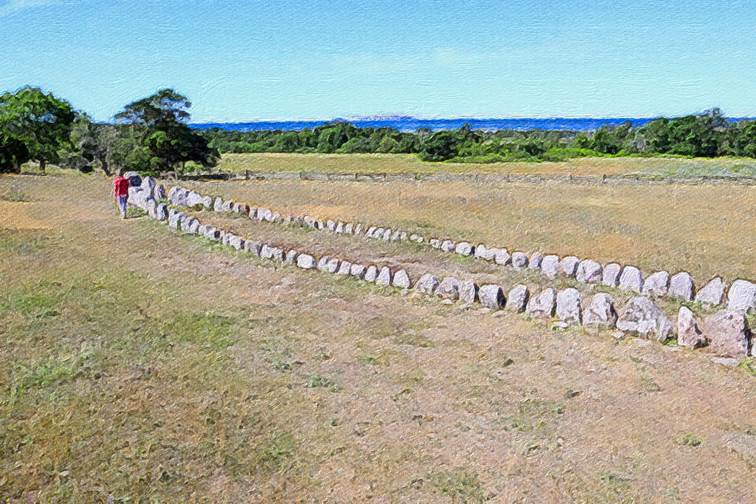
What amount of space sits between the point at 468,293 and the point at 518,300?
853 mm

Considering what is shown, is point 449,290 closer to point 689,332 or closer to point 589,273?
point 589,273

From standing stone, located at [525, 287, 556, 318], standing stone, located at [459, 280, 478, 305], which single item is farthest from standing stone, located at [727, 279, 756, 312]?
standing stone, located at [459, 280, 478, 305]

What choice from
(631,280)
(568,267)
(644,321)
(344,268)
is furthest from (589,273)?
(344,268)

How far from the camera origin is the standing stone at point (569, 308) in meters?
10.2

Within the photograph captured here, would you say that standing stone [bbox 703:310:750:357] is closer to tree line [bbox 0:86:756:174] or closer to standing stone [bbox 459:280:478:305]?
standing stone [bbox 459:280:478:305]

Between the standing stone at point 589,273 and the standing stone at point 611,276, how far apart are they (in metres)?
0.11

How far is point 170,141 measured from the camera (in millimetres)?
44688

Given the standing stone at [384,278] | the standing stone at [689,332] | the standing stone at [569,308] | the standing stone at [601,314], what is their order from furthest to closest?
the standing stone at [384,278] → the standing stone at [569,308] → the standing stone at [601,314] → the standing stone at [689,332]

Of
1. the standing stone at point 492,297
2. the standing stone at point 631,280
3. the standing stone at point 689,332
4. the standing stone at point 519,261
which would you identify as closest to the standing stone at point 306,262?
the standing stone at point 519,261

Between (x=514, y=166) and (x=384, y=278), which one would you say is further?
(x=514, y=166)

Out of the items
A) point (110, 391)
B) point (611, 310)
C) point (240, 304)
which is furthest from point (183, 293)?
point (611, 310)

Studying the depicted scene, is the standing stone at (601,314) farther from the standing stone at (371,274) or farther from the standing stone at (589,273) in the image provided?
the standing stone at (371,274)

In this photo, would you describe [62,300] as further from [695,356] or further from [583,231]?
[583,231]

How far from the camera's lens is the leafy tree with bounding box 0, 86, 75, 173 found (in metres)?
43.0
